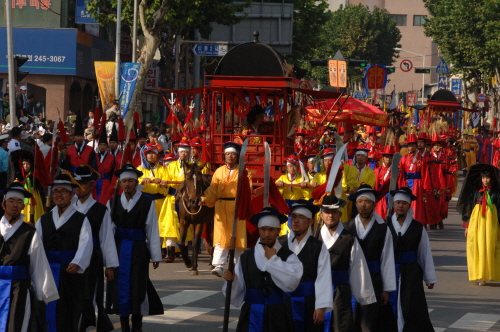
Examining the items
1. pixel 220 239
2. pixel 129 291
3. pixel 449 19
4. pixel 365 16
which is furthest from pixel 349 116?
Result: pixel 365 16

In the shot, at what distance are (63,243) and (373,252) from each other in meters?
2.57

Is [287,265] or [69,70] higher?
[69,70]

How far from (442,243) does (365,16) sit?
57030 millimetres

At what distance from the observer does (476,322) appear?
10023mm

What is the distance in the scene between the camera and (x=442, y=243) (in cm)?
1711

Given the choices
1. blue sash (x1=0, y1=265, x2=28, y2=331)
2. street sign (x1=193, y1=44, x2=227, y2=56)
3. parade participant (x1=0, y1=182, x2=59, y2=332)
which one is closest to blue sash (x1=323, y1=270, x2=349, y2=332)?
parade participant (x1=0, y1=182, x2=59, y2=332)

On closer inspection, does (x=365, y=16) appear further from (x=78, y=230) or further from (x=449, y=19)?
(x=78, y=230)

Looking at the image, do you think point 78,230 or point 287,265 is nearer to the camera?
point 287,265

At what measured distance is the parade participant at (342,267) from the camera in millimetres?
7613

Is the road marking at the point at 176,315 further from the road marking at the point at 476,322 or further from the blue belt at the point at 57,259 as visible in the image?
the road marking at the point at 476,322

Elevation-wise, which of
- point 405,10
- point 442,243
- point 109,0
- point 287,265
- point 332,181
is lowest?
point 442,243

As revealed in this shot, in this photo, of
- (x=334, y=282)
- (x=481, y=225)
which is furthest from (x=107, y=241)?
(x=481, y=225)

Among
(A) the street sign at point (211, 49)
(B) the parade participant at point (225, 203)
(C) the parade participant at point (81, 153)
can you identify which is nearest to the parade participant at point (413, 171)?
(C) the parade participant at point (81, 153)

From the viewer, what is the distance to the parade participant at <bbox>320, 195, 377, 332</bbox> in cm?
761
